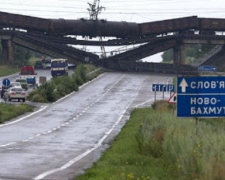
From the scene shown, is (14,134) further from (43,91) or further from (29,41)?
(29,41)

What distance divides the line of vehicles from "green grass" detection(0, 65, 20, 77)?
7852 millimetres

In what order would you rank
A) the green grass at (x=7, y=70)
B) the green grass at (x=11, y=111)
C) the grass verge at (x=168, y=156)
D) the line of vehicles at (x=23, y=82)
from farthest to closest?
the green grass at (x=7, y=70) < the line of vehicles at (x=23, y=82) < the green grass at (x=11, y=111) < the grass verge at (x=168, y=156)

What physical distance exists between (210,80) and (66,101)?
49.7 m

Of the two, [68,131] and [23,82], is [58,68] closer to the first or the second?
[23,82]

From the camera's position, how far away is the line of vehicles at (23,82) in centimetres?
6629

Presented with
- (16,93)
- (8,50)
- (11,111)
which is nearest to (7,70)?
A: (8,50)

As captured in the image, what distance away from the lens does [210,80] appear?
19.5 metres

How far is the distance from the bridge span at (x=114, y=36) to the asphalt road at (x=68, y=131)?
27052mm

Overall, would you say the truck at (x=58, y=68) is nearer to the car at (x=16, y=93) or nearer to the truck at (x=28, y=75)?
the truck at (x=28, y=75)

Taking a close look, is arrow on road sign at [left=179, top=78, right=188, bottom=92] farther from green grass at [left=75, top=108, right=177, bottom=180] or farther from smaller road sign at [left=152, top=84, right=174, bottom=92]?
smaller road sign at [left=152, top=84, right=174, bottom=92]

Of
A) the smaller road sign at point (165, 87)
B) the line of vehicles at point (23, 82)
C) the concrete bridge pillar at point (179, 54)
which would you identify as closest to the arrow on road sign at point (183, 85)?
the smaller road sign at point (165, 87)

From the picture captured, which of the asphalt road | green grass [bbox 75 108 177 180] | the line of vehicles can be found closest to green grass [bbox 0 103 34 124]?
the asphalt road

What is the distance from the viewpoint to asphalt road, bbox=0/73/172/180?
2195 centimetres

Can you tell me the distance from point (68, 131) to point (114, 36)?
266ft
